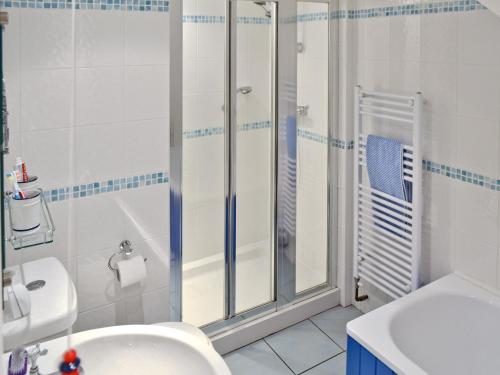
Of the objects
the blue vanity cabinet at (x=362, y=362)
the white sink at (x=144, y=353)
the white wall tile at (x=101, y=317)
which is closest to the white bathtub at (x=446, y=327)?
the blue vanity cabinet at (x=362, y=362)

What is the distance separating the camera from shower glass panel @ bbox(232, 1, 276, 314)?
2.38 m

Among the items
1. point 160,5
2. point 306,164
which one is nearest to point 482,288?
point 306,164

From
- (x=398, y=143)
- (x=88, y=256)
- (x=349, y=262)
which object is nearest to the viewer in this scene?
(x=88, y=256)

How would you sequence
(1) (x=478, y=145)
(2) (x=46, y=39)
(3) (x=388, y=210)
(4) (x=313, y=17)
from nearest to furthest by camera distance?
(2) (x=46, y=39) < (1) (x=478, y=145) < (3) (x=388, y=210) < (4) (x=313, y=17)

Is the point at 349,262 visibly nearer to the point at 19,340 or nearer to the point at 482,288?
the point at 482,288

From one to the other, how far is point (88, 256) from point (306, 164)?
4.22 ft

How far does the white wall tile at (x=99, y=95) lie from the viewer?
6.07 ft

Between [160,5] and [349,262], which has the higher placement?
[160,5]

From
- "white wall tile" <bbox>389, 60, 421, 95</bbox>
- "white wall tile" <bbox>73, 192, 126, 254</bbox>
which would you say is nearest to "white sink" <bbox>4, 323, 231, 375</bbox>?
"white wall tile" <bbox>73, 192, 126, 254</bbox>

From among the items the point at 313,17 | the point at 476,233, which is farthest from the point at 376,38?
the point at 476,233

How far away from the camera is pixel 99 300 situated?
2.04m

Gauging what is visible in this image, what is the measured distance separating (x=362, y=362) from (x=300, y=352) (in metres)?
0.65

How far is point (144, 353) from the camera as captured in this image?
125 centimetres

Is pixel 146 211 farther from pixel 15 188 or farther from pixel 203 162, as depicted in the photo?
pixel 15 188
